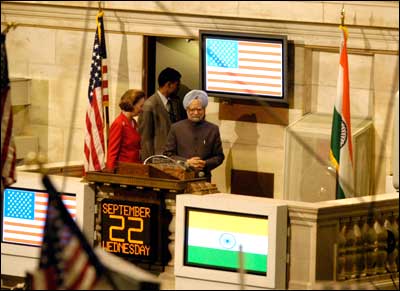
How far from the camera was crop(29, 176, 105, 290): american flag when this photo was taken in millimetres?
18781

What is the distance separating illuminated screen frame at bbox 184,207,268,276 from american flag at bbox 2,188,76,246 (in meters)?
1.67

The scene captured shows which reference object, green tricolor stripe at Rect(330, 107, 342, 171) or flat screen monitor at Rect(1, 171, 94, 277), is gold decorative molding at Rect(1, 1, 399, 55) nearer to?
green tricolor stripe at Rect(330, 107, 342, 171)

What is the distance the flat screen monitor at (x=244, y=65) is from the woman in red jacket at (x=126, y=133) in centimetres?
320

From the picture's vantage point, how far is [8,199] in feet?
83.5

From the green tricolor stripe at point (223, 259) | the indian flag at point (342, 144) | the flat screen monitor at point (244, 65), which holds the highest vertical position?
the flat screen monitor at point (244, 65)

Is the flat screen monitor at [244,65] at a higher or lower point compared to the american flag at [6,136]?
higher

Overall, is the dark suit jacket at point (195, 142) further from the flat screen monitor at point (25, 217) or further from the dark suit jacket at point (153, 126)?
the dark suit jacket at point (153, 126)

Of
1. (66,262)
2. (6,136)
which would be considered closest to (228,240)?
(6,136)

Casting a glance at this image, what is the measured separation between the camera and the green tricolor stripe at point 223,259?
23.8 meters

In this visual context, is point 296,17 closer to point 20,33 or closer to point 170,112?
point 170,112

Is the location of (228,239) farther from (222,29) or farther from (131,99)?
(222,29)

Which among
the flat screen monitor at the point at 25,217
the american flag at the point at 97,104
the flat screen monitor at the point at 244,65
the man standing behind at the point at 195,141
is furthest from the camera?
the flat screen monitor at the point at 244,65

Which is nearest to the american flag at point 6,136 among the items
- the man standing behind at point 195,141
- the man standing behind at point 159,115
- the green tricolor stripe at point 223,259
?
the green tricolor stripe at point 223,259

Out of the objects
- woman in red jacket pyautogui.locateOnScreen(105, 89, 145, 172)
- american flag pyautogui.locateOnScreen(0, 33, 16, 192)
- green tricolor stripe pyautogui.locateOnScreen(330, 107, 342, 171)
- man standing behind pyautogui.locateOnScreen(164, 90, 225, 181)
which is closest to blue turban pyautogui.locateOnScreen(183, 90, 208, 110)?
man standing behind pyautogui.locateOnScreen(164, 90, 225, 181)
